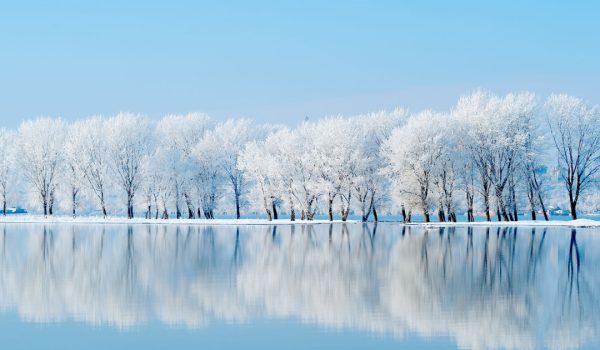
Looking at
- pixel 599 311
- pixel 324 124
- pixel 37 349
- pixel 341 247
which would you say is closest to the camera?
pixel 37 349

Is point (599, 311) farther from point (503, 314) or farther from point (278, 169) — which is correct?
point (278, 169)

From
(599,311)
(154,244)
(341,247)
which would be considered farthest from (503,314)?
(154,244)

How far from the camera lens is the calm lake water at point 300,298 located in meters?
15.2

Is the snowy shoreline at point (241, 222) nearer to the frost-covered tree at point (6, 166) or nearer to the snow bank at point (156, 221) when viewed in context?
the snow bank at point (156, 221)

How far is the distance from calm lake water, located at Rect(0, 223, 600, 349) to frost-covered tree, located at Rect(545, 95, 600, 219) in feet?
110

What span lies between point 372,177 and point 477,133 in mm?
11631

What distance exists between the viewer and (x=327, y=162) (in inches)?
2926

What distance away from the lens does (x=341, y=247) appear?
1547 inches

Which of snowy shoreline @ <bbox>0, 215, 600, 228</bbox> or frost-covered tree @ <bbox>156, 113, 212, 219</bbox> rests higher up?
frost-covered tree @ <bbox>156, 113, 212, 219</bbox>

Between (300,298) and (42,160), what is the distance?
71.9 metres

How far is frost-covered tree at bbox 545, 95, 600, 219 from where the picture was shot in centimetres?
6806


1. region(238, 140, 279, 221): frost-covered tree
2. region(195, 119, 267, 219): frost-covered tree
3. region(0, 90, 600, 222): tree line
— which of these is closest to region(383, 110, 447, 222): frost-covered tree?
region(0, 90, 600, 222): tree line

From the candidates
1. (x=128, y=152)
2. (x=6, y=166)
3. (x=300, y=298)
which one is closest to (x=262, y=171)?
(x=128, y=152)

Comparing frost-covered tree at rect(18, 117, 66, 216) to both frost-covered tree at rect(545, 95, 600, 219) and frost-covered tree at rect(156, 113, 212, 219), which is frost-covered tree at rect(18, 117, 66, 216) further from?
frost-covered tree at rect(545, 95, 600, 219)
